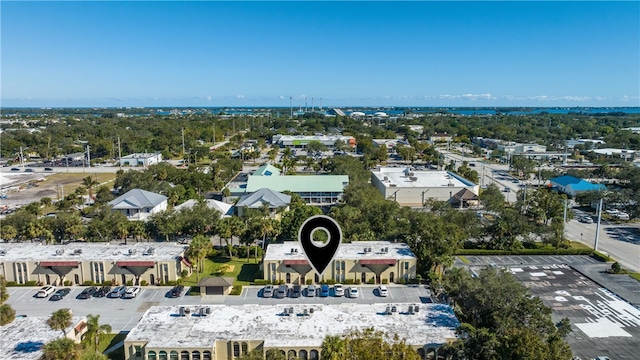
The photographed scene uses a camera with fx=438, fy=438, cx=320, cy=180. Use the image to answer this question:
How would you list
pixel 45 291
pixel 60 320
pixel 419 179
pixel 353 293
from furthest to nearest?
pixel 419 179 < pixel 45 291 < pixel 353 293 < pixel 60 320

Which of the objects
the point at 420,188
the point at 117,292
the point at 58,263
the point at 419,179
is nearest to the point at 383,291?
the point at 117,292

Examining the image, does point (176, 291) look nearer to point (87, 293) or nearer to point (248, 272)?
point (248, 272)

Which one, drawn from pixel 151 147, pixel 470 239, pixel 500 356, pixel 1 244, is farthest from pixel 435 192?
pixel 151 147

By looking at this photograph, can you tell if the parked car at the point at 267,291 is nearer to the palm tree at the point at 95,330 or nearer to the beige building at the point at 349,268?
the beige building at the point at 349,268

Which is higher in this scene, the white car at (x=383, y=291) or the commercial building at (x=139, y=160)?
the commercial building at (x=139, y=160)

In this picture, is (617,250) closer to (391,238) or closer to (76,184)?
(391,238)

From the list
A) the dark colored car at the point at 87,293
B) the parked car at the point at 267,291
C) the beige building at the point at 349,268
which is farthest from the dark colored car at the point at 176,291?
the beige building at the point at 349,268
